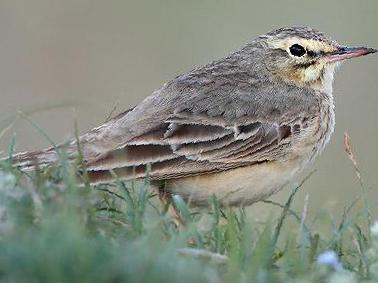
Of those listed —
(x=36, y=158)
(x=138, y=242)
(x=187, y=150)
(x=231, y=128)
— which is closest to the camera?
(x=138, y=242)

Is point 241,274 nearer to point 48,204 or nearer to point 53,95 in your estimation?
point 48,204

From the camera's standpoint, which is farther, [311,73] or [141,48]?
[141,48]

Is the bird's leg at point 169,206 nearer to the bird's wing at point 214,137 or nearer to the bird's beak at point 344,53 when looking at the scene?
the bird's wing at point 214,137

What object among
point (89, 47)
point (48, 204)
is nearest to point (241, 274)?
point (48, 204)

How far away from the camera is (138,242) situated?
17.3ft

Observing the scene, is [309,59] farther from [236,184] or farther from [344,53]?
[236,184]

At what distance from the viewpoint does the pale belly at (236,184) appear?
7.62 metres

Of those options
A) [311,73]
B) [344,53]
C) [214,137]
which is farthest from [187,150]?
[344,53]

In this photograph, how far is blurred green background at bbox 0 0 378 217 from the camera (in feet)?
49.2

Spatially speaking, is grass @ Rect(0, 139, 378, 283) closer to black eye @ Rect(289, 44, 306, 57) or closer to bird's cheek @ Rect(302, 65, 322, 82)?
bird's cheek @ Rect(302, 65, 322, 82)

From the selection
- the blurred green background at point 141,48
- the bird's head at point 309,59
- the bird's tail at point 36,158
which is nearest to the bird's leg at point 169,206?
the bird's tail at point 36,158

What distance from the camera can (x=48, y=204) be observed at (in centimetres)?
→ 541

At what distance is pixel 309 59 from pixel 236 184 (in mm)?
1440

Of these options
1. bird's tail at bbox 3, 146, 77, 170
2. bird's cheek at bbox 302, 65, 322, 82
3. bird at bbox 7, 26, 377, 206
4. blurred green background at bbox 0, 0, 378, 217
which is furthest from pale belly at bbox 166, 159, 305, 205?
blurred green background at bbox 0, 0, 378, 217
